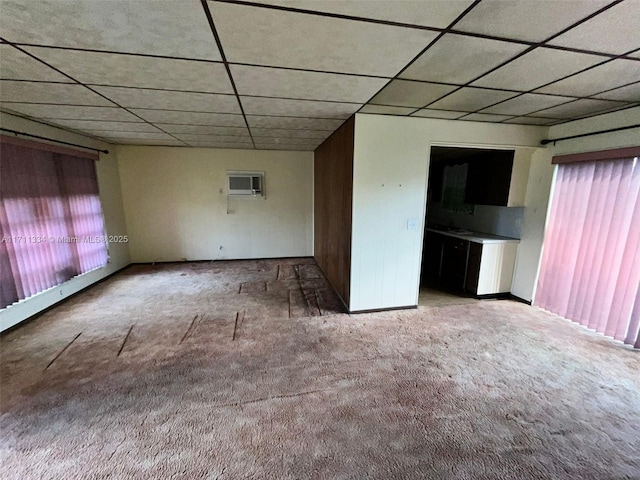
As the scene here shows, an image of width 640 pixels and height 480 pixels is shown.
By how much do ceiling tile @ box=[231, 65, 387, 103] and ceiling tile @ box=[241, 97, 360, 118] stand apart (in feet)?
0.47

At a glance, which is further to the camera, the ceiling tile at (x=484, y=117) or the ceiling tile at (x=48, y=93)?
the ceiling tile at (x=484, y=117)

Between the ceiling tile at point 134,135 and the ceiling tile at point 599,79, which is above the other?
the ceiling tile at point 134,135

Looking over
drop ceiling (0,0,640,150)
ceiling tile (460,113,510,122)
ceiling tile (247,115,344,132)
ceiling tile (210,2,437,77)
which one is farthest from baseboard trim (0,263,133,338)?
ceiling tile (460,113,510,122)

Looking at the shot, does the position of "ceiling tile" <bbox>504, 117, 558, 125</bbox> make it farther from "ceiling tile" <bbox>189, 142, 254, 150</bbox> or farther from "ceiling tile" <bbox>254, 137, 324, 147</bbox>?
"ceiling tile" <bbox>189, 142, 254, 150</bbox>

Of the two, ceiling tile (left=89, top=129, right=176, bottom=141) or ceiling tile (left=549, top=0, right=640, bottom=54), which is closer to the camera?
ceiling tile (left=549, top=0, right=640, bottom=54)

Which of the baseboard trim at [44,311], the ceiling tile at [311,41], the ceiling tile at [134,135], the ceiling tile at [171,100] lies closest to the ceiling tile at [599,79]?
the ceiling tile at [311,41]

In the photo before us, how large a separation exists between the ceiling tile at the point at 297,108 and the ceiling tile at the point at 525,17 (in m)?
1.37

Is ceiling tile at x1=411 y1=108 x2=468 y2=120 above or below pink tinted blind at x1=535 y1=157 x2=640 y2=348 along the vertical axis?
above

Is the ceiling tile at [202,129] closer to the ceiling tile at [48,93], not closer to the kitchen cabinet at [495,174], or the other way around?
the ceiling tile at [48,93]

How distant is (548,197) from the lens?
341 centimetres

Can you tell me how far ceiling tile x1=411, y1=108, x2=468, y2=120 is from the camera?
2861mm

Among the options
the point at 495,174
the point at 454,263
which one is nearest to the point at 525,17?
the point at 495,174

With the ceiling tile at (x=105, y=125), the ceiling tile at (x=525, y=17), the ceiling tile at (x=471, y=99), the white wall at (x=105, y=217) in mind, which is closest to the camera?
the ceiling tile at (x=525, y=17)

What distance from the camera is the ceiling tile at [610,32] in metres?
1.25
